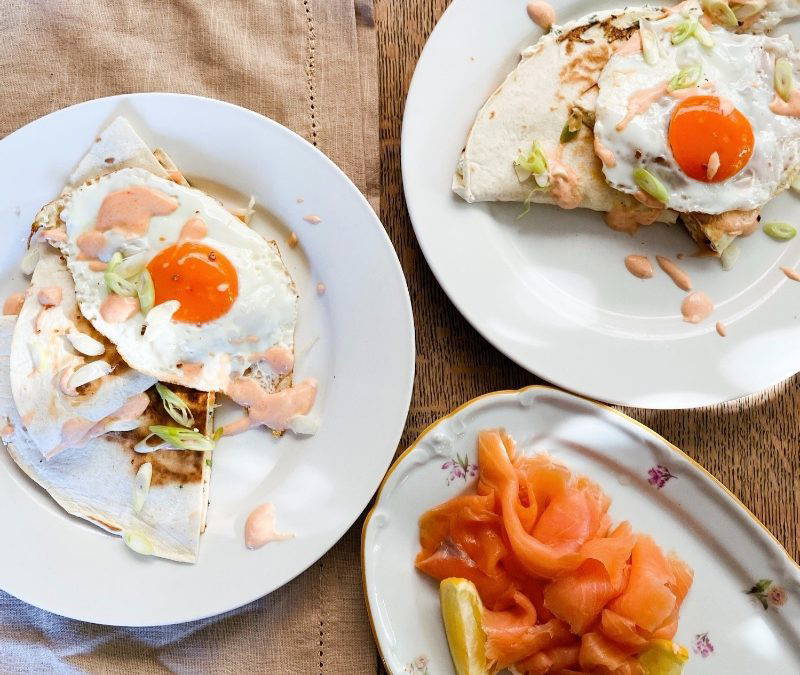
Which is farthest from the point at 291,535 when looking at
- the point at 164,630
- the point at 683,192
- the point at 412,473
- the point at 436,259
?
the point at 683,192

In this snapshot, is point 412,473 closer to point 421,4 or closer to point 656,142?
point 656,142

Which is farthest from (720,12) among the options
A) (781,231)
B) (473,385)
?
(473,385)

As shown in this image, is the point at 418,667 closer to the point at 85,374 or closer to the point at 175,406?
the point at 175,406

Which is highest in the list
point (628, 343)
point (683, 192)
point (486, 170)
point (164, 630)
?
point (683, 192)

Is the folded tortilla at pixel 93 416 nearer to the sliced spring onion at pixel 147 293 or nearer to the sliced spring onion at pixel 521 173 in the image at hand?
the sliced spring onion at pixel 147 293

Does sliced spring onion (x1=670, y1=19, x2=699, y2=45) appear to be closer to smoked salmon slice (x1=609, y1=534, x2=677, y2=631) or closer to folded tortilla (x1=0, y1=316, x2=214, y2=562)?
smoked salmon slice (x1=609, y1=534, x2=677, y2=631)
